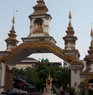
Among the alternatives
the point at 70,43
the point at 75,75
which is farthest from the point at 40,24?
the point at 75,75

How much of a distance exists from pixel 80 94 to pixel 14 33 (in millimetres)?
10639

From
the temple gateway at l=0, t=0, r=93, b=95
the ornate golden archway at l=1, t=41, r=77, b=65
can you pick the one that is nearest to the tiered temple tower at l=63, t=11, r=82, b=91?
the temple gateway at l=0, t=0, r=93, b=95

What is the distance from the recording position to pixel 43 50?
23516 millimetres

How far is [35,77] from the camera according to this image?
39781 mm

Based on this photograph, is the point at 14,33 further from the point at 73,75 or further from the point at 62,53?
the point at 73,75

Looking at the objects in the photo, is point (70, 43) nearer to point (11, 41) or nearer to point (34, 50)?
point (34, 50)

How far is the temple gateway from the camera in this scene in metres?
21.1

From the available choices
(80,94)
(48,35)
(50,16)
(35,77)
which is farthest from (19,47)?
(35,77)

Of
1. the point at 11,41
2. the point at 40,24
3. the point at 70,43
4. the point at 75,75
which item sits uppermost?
the point at 40,24

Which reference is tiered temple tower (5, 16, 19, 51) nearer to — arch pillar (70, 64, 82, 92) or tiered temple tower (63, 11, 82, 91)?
tiered temple tower (63, 11, 82, 91)

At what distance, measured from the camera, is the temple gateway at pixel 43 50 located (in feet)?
69.2

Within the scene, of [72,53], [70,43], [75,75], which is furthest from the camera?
[70,43]

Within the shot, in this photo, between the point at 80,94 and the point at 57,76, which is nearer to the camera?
the point at 80,94

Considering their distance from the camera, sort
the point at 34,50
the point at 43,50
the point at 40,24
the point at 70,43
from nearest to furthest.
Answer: the point at 70,43 → the point at 43,50 → the point at 34,50 → the point at 40,24
